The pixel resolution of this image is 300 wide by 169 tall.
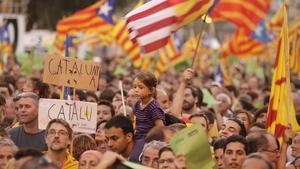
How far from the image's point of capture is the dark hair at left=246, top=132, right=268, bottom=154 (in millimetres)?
10656

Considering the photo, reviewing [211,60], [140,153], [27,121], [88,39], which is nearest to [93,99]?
[27,121]

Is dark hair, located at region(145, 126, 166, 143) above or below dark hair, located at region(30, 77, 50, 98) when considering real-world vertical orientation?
below

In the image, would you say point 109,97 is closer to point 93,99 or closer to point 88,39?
point 93,99

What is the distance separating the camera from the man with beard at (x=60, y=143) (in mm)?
10422

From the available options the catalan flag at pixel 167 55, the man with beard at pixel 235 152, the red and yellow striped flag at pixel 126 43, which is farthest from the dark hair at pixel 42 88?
the catalan flag at pixel 167 55

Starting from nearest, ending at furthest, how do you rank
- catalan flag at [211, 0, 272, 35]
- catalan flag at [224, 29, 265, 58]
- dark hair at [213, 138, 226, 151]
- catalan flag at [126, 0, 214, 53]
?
dark hair at [213, 138, 226, 151] → catalan flag at [126, 0, 214, 53] → catalan flag at [211, 0, 272, 35] → catalan flag at [224, 29, 265, 58]

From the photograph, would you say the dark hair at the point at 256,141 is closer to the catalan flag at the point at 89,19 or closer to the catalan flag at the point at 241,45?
the catalan flag at the point at 89,19

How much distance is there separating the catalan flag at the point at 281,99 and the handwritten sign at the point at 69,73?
6.45 ft

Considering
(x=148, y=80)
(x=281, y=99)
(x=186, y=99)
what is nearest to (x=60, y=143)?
(x=148, y=80)

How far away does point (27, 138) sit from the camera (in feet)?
38.4

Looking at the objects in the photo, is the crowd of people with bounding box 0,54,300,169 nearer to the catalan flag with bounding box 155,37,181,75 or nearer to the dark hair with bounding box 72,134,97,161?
the dark hair with bounding box 72,134,97,161

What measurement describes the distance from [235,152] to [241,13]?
14346 mm

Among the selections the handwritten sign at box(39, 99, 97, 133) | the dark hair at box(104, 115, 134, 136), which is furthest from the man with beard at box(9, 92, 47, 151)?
the dark hair at box(104, 115, 134, 136)

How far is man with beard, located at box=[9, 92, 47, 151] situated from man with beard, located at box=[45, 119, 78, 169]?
2.89ft
